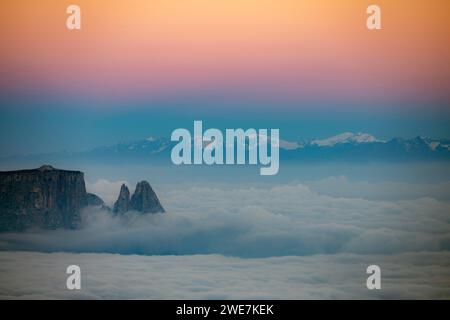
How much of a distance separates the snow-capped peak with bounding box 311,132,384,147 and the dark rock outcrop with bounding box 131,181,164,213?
6.17 ft

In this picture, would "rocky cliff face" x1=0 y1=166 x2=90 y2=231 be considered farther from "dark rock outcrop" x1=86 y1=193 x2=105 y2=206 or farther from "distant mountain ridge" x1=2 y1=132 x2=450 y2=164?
"distant mountain ridge" x1=2 y1=132 x2=450 y2=164

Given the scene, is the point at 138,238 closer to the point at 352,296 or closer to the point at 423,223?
A: the point at 352,296

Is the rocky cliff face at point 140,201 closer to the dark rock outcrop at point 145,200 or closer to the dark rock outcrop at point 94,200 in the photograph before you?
the dark rock outcrop at point 145,200

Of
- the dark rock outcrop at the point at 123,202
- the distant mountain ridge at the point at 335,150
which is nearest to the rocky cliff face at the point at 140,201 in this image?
the dark rock outcrop at the point at 123,202

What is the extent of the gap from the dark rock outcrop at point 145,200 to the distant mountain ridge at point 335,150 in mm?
300

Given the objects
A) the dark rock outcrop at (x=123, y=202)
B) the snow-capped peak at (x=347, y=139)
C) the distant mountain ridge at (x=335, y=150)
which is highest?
the snow-capped peak at (x=347, y=139)

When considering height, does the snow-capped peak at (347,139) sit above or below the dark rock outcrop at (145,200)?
above

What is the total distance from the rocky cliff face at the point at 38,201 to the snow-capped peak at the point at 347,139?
2.72m

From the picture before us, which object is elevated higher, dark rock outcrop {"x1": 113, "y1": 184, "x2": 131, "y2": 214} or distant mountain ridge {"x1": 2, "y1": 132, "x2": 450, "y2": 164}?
distant mountain ridge {"x1": 2, "y1": 132, "x2": 450, "y2": 164}

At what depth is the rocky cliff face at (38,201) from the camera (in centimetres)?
895

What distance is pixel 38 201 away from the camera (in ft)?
29.8

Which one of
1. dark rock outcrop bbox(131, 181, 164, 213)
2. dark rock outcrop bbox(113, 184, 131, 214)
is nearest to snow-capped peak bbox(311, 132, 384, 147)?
dark rock outcrop bbox(131, 181, 164, 213)

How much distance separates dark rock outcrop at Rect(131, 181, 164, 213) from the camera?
29.1 feet

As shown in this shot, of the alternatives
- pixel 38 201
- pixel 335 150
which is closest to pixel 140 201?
pixel 38 201
